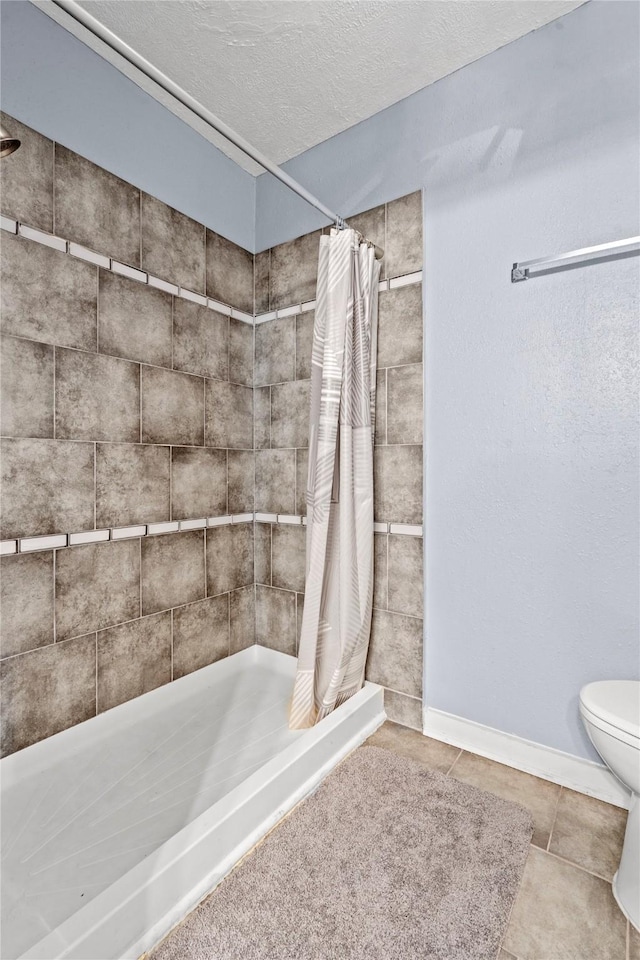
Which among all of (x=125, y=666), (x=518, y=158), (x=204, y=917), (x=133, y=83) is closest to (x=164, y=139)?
(x=133, y=83)

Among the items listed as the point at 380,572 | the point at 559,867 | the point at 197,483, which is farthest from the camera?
the point at 197,483

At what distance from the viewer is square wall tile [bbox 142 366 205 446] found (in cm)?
189

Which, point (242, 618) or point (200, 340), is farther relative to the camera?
point (242, 618)

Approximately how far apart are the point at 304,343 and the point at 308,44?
1.05 metres

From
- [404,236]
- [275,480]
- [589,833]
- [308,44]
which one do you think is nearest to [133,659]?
[275,480]

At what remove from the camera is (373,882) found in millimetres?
1180

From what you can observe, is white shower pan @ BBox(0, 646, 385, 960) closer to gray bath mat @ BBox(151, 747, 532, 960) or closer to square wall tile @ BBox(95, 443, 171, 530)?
gray bath mat @ BBox(151, 747, 532, 960)

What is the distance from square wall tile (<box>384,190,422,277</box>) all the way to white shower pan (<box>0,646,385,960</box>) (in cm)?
171

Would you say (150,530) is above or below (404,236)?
below

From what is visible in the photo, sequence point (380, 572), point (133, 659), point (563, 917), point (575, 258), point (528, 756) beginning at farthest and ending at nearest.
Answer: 1. point (380, 572)
2. point (133, 659)
3. point (528, 756)
4. point (575, 258)
5. point (563, 917)

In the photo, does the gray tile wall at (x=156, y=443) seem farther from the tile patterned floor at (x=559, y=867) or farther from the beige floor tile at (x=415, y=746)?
the tile patterned floor at (x=559, y=867)

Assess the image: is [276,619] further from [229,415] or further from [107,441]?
[107,441]

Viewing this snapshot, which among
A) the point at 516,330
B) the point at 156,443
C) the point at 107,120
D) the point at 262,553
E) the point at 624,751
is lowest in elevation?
the point at 624,751

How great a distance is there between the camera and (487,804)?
4.77 ft
